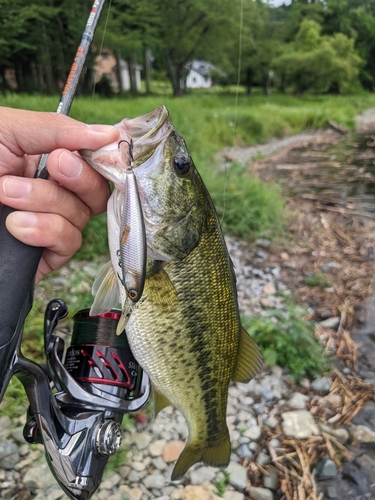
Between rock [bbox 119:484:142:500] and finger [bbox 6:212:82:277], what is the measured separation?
1.76 m

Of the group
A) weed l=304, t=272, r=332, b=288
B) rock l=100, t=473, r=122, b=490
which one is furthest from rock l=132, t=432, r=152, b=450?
weed l=304, t=272, r=332, b=288

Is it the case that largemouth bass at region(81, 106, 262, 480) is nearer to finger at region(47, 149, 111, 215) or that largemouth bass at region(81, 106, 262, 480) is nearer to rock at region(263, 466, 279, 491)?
finger at region(47, 149, 111, 215)

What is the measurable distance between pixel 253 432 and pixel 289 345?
3.15 ft

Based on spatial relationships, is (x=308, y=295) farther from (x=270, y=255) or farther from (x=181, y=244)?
(x=181, y=244)

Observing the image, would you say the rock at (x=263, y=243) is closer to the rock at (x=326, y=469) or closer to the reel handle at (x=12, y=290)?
the rock at (x=326, y=469)

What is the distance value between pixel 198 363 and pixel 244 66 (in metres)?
36.1

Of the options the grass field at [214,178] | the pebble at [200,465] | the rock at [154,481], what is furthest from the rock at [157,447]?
the grass field at [214,178]

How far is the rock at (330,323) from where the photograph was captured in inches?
182

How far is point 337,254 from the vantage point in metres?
6.41

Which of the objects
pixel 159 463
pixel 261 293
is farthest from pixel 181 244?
pixel 261 293

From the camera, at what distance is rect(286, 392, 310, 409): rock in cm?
356

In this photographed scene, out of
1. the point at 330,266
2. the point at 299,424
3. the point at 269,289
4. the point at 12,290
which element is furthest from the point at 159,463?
the point at 330,266

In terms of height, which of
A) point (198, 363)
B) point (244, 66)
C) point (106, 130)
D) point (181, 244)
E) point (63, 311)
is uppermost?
point (106, 130)

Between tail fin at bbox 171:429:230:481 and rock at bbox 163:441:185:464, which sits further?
rock at bbox 163:441:185:464
